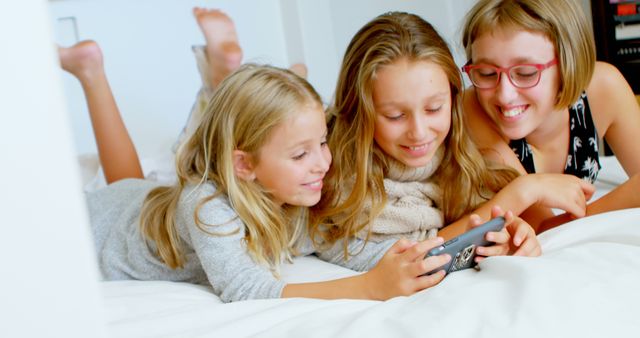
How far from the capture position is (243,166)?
1281 millimetres

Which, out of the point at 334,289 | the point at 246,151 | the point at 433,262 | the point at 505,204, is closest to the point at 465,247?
the point at 433,262

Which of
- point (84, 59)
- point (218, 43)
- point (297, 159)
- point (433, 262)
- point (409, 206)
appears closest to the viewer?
point (433, 262)

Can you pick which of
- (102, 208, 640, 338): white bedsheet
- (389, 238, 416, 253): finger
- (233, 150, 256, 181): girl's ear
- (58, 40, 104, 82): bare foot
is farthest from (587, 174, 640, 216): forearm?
(58, 40, 104, 82): bare foot

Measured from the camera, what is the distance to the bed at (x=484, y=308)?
74cm

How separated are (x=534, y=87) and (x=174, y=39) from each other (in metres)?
1.70

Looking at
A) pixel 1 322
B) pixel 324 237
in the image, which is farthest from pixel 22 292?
pixel 324 237

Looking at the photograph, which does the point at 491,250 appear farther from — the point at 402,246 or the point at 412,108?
the point at 412,108

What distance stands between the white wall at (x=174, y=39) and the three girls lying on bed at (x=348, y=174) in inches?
46.3

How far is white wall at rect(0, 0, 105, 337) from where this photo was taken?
41 centimetres

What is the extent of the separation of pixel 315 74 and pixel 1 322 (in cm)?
255

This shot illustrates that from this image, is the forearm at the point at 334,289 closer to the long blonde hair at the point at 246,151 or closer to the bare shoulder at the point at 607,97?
the long blonde hair at the point at 246,151

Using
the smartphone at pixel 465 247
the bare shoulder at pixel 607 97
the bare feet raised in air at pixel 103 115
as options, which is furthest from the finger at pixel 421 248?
the bare feet raised in air at pixel 103 115

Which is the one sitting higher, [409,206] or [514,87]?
[514,87]

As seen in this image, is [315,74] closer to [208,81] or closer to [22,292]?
[208,81]
